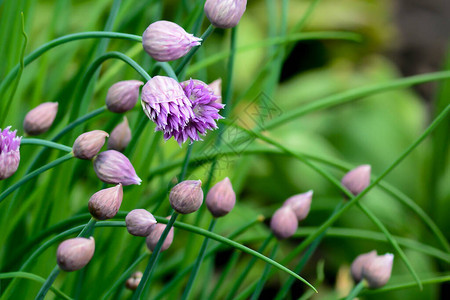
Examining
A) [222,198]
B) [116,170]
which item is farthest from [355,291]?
[116,170]

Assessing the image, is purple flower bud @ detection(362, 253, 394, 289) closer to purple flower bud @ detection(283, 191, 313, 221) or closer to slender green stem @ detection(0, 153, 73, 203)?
purple flower bud @ detection(283, 191, 313, 221)

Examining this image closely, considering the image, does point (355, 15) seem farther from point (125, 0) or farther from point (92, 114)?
point (92, 114)

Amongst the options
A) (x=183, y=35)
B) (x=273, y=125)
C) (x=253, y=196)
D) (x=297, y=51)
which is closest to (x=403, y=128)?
(x=253, y=196)

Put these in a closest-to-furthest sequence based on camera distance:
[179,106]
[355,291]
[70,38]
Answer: [179,106]
[70,38]
[355,291]

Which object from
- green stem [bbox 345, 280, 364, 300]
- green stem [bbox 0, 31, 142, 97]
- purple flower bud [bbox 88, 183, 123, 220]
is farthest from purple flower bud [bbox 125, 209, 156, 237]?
green stem [bbox 345, 280, 364, 300]

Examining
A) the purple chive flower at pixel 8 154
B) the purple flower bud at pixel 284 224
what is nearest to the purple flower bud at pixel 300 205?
the purple flower bud at pixel 284 224

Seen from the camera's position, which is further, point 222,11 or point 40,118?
point 40,118

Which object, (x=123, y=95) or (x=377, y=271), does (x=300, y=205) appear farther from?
Answer: (x=123, y=95)
